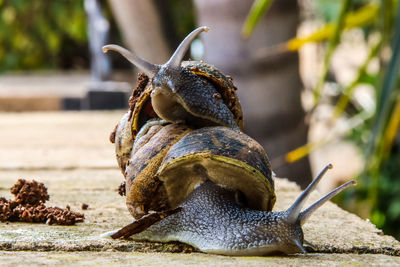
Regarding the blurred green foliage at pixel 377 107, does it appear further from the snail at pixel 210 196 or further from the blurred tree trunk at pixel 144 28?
the blurred tree trunk at pixel 144 28

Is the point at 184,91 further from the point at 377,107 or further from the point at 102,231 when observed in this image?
the point at 377,107

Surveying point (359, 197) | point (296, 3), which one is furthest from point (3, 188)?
point (359, 197)

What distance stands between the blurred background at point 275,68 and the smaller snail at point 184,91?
101 centimetres

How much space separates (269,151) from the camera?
148 inches

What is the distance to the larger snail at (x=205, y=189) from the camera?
4.56 ft

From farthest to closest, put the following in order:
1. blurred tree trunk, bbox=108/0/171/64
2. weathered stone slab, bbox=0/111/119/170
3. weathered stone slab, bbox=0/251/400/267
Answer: blurred tree trunk, bbox=108/0/171/64 → weathered stone slab, bbox=0/111/119/170 → weathered stone slab, bbox=0/251/400/267

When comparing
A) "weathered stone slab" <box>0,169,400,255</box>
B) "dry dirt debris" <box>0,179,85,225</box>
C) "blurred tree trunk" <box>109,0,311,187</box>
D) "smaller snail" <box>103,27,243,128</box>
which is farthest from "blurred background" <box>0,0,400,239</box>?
"dry dirt debris" <box>0,179,85,225</box>

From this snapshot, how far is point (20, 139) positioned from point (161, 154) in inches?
100

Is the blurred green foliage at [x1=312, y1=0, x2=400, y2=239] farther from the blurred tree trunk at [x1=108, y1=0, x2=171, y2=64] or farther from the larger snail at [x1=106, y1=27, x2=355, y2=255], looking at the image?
the blurred tree trunk at [x1=108, y1=0, x2=171, y2=64]

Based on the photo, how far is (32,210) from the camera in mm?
1735

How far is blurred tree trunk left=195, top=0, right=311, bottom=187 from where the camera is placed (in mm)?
3748

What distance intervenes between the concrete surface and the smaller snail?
1.03 feet

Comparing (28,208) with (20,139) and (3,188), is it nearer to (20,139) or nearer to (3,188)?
(3,188)

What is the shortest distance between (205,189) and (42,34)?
893 centimetres
